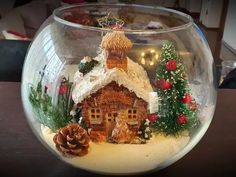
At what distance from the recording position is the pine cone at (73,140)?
0.46m

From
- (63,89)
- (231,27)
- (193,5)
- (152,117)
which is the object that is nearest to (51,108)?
(63,89)

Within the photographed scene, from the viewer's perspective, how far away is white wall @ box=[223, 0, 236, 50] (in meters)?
3.36

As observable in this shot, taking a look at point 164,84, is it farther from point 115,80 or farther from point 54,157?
point 54,157

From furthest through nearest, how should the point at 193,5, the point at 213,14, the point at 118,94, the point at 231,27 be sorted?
1. the point at 193,5
2. the point at 213,14
3. the point at 231,27
4. the point at 118,94

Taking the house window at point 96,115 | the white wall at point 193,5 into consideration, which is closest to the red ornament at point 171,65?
the house window at point 96,115

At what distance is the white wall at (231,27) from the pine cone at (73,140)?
3.04m

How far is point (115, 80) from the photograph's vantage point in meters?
0.47

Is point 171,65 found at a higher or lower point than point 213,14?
higher

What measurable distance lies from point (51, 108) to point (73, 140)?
56 mm

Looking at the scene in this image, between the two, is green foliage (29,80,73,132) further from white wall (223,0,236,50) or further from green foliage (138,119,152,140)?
white wall (223,0,236,50)

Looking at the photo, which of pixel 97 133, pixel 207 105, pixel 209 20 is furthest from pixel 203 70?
pixel 209 20

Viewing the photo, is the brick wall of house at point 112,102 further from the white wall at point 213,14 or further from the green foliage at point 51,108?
the white wall at point 213,14

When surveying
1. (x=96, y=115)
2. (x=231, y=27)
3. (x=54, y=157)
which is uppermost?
(x=96, y=115)

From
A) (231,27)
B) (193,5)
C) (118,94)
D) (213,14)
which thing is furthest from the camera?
(193,5)
